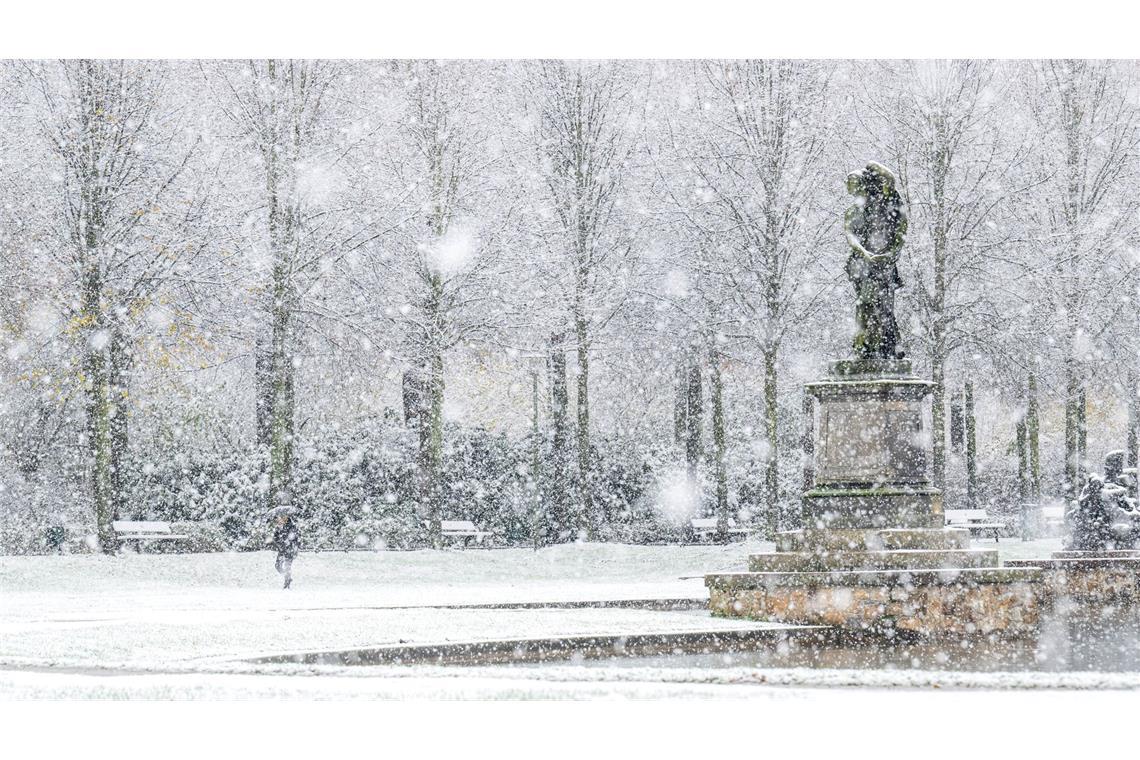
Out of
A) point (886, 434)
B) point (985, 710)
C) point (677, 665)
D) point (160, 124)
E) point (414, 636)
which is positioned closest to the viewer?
point (985, 710)

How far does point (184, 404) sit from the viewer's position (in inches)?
838

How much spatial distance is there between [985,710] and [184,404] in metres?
15.7

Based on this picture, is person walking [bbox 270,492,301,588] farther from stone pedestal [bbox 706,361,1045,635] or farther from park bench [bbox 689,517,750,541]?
park bench [bbox 689,517,750,541]

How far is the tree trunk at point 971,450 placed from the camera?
23719mm

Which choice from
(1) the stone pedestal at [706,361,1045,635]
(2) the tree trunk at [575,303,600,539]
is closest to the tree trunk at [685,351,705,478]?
(2) the tree trunk at [575,303,600,539]

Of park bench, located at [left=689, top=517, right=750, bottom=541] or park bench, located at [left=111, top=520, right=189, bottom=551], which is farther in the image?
park bench, located at [left=689, top=517, right=750, bottom=541]

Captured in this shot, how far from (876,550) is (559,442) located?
11288 millimetres

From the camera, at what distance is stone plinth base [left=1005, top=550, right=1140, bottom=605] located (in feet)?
45.2

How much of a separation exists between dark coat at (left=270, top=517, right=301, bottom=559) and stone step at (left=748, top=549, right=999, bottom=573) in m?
7.38

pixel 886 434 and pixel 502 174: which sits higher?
pixel 502 174

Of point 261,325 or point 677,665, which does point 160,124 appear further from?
point 677,665

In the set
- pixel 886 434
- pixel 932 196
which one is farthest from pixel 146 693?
pixel 932 196

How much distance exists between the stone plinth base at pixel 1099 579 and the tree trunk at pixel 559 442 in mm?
8846

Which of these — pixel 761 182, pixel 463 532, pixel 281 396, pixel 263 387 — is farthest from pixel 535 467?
pixel 761 182
